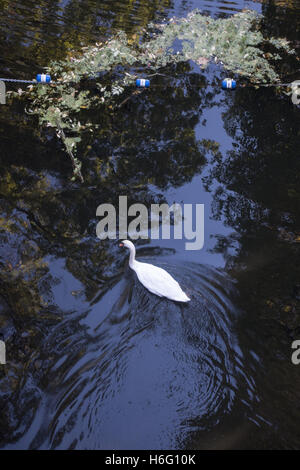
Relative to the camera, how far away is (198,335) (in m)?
4.81

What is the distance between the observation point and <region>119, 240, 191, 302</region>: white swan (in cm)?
516

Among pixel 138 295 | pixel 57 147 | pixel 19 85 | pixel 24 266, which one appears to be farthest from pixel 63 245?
pixel 19 85

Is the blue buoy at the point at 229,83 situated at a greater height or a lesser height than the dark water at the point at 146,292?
greater

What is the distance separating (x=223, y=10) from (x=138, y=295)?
8.97 meters

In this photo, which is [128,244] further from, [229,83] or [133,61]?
[133,61]

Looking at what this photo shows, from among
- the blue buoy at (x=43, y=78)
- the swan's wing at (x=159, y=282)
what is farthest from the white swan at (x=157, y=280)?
the blue buoy at (x=43, y=78)

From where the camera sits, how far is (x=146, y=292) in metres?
5.45

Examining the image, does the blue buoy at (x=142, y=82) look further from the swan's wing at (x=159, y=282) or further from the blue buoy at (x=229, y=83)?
the swan's wing at (x=159, y=282)

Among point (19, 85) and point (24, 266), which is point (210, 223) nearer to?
point (24, 266)

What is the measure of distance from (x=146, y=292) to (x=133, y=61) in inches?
225

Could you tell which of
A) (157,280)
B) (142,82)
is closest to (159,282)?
(157,280)

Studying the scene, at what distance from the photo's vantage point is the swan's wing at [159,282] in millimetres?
5160

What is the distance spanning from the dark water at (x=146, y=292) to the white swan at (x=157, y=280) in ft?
0.48
